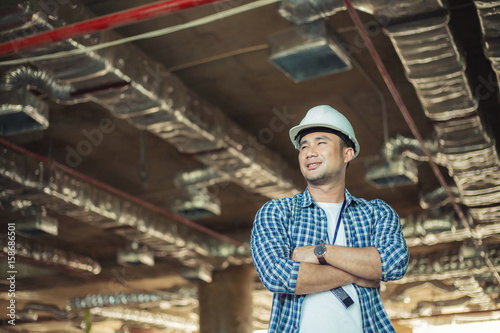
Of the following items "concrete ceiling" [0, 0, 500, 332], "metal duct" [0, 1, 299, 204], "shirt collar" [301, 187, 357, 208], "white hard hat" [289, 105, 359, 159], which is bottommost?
"shirt collar" [301, 187, 357, 208]

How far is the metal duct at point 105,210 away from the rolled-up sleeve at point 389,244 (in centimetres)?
493

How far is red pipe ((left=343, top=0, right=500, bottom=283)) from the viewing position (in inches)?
163

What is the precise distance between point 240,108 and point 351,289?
5036 mm

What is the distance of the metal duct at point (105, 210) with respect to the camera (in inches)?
251

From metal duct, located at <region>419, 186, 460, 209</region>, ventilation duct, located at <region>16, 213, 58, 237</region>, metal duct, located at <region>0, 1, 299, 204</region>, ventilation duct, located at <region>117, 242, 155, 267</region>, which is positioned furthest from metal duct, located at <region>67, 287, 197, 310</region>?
metal duct, located at <region>419, 186, 460, 209</region>

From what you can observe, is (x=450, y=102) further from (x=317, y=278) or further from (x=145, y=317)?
(x=145, y=317)

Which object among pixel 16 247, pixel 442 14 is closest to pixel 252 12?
Answer: pixel 442 14

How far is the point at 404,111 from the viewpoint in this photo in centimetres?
537

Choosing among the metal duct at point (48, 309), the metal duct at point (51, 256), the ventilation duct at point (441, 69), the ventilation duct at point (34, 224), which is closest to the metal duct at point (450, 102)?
the ventilation duct at point (441, 69)

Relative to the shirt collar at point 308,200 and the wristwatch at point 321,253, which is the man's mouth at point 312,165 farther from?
the wristwatch at point 321,253

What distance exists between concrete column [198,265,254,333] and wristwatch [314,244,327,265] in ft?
31.1

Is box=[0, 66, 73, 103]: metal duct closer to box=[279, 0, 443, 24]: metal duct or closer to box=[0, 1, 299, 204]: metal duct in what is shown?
box=[0, 1, 299, 204]: metal duct

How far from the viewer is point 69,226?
33.4 feet

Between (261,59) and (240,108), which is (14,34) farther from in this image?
(240,108)
